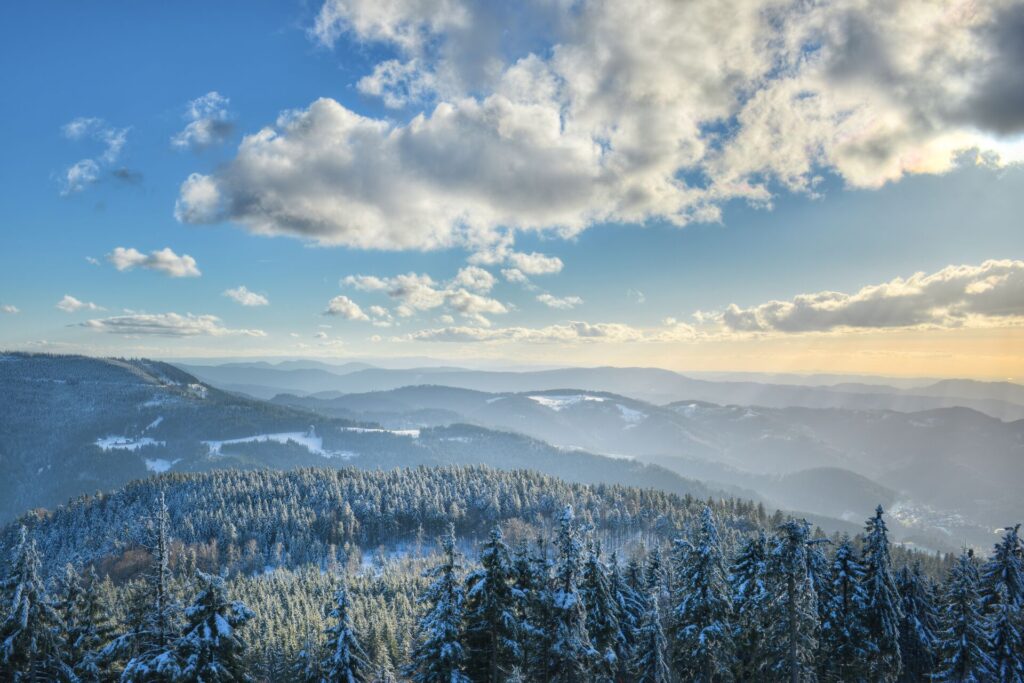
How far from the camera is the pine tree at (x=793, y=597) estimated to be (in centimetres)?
2486

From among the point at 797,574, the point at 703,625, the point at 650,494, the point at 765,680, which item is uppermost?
the point at 797,574

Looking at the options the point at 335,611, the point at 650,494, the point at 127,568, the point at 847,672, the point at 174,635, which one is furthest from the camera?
the point at 650,494

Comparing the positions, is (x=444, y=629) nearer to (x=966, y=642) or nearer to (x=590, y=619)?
(x=590, y=619)

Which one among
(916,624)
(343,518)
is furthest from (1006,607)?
(343,518)

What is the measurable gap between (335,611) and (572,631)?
43.9 feet

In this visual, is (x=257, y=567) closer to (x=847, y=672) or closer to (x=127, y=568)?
(x=127, y=568)

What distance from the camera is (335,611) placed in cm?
2767

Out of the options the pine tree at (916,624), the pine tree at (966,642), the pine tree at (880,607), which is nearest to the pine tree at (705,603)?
the pine tree at (880,607)

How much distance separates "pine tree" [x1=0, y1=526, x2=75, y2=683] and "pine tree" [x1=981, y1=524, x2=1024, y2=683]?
59446 millimetres

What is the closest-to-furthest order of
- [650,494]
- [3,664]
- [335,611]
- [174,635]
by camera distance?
[174,635] → [335,611] → [3,664] → [650,494]

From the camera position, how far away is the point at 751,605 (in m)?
28.9

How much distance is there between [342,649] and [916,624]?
44281mm

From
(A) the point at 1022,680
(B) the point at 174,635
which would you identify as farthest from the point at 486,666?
(A) the point at 1022,680

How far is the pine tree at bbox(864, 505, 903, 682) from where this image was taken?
102 ft
